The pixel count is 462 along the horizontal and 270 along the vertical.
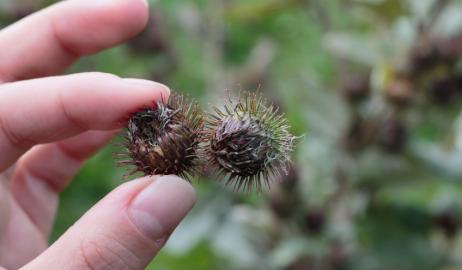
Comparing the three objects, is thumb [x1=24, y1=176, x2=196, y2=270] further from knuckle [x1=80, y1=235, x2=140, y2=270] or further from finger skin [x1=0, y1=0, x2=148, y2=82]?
finger skin [x1=0, y1=0, x2=148, y2=82]

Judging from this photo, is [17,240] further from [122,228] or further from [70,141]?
[122,228]

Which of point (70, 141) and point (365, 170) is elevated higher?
point (365, 170)

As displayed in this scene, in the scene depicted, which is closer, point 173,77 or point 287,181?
point 287,181

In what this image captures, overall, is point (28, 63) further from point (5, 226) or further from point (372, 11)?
point (372, 11)

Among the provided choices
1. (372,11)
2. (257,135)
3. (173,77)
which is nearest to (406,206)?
(372,11)

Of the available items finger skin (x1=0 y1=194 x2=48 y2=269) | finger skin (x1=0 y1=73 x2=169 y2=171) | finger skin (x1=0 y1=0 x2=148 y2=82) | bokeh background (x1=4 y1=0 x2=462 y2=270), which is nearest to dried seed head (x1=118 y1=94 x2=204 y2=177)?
finger skin (x1=0 y1=73 x2=169 y2=171)

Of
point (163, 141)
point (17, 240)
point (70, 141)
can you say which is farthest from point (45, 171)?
point (163, 141)

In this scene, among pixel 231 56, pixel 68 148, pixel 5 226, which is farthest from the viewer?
pixel 231 56

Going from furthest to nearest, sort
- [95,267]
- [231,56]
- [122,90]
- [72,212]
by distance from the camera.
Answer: [231,56] → [72,212] → [122,90] → [95,267]
